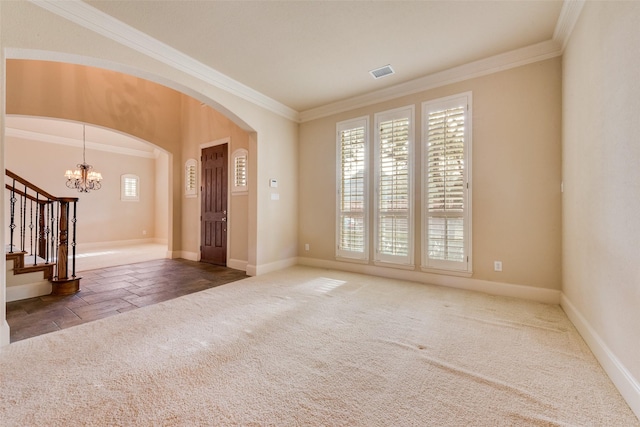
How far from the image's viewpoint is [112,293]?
3523 millimetres

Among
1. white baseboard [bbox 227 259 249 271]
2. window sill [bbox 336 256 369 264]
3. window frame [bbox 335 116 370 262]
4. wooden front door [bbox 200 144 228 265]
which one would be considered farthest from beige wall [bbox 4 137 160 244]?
window sill [bbox 336 256 369 264]

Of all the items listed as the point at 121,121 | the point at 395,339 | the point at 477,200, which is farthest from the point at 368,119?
the point at 121,121

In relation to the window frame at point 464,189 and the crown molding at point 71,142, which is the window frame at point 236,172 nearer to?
the window frame at point 464,189

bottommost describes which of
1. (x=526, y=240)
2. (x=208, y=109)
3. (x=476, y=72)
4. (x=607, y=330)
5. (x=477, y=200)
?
(x=607, y=330)

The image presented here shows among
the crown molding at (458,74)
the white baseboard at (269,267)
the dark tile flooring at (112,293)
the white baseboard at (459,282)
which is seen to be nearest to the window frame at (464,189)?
the white baseboard at (459,282)

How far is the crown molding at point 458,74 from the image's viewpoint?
3070 mm

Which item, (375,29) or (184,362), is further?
(375,29)

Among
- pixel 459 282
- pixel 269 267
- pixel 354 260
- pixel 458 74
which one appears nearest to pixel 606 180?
pixel 459 282

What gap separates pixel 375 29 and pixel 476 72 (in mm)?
1621

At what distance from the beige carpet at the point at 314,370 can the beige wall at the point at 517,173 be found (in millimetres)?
591

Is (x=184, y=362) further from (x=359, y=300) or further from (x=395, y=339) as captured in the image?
(x=359, y=300)

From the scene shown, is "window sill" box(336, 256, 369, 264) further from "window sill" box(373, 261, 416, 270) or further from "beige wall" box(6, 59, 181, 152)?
"beige wall" box(6, 59, 181, 152)

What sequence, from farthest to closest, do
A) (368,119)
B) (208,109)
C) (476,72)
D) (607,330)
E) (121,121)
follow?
(208,109)
(121,121)
(368,119)
(476,72)
(607,330)

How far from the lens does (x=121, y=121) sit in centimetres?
505
